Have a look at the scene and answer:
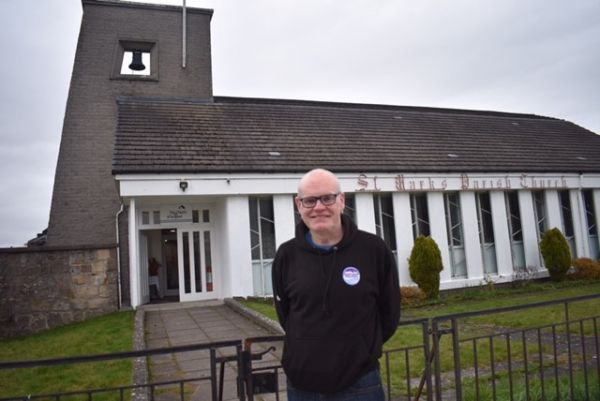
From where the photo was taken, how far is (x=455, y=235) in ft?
51.7

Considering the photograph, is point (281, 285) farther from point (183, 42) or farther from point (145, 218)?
point (183, 42)

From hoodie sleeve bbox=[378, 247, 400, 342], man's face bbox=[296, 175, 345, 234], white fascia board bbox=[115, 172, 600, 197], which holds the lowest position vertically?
hoodie sleeve bbox=[378, 247, 400, 342]

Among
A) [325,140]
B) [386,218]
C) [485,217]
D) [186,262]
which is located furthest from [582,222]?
[186,262]

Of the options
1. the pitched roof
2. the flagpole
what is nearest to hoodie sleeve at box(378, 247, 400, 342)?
the pitched roof

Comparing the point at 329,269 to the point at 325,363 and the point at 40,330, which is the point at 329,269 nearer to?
the point at 325,363

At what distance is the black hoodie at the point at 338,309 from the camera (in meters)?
2.40

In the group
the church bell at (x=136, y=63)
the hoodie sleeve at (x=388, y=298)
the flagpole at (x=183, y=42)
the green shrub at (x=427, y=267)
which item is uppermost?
the flagpole at (x=183, y=42)

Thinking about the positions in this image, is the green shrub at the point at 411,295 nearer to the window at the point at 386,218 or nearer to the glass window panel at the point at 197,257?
the window at the point at 386,218

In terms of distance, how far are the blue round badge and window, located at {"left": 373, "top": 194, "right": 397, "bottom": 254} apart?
12534 millimetres

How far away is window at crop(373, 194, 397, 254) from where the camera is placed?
48.8ft

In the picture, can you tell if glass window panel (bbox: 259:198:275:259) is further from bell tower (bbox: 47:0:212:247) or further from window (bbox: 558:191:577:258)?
window (bbox: 558:191:577:258)

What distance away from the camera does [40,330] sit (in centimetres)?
1212

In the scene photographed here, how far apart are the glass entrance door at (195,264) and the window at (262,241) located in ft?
5.90

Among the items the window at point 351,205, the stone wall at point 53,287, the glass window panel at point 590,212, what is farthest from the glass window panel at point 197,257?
the glass window panel at point 590,212
